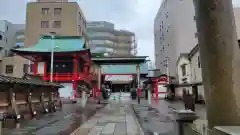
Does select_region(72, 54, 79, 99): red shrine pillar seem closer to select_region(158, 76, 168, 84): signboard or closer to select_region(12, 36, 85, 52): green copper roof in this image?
select_region(12, 36, 85, 52): green copper roof

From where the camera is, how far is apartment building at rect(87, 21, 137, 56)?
78000 mm

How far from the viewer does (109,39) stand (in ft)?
263

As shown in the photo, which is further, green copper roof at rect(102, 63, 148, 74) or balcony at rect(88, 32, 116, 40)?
balcony at rect(88, 32, 116, 40)

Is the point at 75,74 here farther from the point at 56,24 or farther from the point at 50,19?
the point at 50,19

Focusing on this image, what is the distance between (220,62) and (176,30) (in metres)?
40.0

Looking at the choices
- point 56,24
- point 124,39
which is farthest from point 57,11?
point 124,39

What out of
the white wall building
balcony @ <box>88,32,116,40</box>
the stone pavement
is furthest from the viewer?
balcony @ <box>88,32,116,40</box>

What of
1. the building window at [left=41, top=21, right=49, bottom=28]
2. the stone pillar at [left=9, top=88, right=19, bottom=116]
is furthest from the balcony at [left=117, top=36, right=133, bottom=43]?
the stone pillar at [left=9, top=88, right=19, bottom=116]

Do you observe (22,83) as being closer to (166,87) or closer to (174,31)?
(166,87)

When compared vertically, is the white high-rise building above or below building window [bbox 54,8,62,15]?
below

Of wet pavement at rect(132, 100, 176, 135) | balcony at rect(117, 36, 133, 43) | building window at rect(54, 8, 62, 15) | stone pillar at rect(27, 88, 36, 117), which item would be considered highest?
building window at rect(54, 8, 62, 15)

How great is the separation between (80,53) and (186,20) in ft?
68.5

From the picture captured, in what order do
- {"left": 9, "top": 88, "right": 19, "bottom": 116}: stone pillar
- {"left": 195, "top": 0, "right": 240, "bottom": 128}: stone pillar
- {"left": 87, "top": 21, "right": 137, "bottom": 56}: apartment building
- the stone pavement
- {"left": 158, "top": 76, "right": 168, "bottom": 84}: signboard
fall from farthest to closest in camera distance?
{"left": 87, "top": 21, "right": 137, "bottom": 56}: apartment building < {"left": 158, "top": 76, "right": 168, "bottom": 84}: signboard < {"left": 9, "top": 88, "right": 19, "bottom": 116}: stone pillar < the stone pavement < {"left": 195, "top": 0, "right": 240, "bottom": 128}: stone pillar

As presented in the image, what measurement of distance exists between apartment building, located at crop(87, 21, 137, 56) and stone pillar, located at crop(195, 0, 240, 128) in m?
71.6
